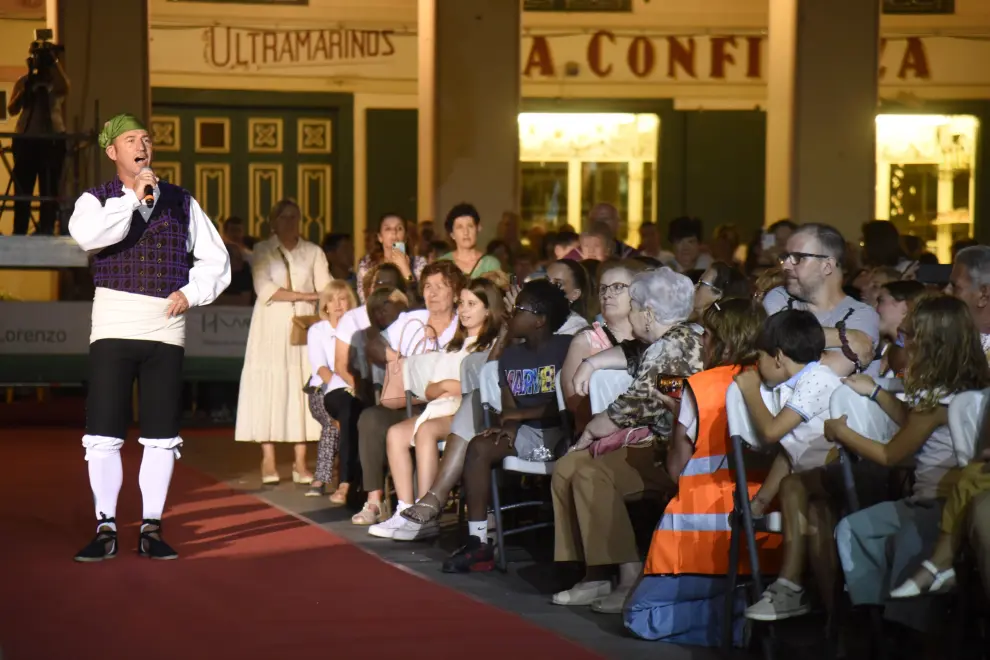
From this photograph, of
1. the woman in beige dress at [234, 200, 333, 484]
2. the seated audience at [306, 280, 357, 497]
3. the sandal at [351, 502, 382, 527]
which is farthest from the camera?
the woman in beige dress at [234, 200, 333, 484]

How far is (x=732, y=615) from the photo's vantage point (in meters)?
6.67

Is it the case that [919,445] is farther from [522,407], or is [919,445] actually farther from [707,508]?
[522,407]

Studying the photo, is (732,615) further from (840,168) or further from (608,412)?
(840,168)

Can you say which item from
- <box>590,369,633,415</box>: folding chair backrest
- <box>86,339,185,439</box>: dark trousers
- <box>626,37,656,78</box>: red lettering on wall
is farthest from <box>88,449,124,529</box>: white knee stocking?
<box>626,37,656,78</box>: red lettering on wall

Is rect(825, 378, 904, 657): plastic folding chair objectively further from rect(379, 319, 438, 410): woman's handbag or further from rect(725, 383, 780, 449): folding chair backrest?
rect(379, 319, 438, 410): woman's handbag

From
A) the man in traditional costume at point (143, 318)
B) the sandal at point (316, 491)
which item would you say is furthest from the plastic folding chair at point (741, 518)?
the sandal at point (316, 491)

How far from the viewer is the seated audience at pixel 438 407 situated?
9422 millimetres

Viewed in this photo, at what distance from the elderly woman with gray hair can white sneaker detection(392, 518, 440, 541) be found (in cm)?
164

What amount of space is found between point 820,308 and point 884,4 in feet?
41.1

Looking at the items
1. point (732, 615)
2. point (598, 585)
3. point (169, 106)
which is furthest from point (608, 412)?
point (169, 106)

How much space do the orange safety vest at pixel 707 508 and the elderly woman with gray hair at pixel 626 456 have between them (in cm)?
42

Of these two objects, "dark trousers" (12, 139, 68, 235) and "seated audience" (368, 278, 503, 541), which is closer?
"seated audience" (368, 278, 503, 541)

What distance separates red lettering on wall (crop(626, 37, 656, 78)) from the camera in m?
20.0

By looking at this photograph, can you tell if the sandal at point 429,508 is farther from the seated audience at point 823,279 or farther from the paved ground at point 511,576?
the seated audience at point 823,279
